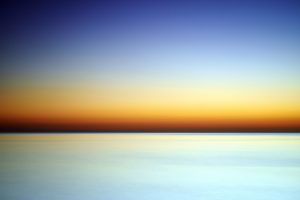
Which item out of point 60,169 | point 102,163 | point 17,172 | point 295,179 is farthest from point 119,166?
point 295,179

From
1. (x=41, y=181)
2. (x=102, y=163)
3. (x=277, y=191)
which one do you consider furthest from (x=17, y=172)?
(x=277, y=191)

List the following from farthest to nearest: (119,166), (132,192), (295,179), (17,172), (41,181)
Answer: (119,166), (17,172), (295,179), (41,181), (132,192)

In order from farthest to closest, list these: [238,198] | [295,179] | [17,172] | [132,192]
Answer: [17,172] < [295,179] < [132,192] < [238,198]

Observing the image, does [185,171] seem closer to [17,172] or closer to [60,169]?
[60,169]

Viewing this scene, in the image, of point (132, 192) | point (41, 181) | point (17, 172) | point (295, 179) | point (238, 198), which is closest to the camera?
point (238, 198)

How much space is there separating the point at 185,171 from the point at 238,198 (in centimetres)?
369

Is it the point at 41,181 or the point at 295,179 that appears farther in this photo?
the point at 295,179

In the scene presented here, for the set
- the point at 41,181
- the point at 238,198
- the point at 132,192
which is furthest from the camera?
the point at 41,181

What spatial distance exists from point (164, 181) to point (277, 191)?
8.49ft

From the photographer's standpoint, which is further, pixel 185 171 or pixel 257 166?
pixel 257 166

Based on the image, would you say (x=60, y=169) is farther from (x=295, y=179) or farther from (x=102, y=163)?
(x=295, y=179)

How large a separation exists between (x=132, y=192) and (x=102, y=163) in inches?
183

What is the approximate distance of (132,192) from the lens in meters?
7.13

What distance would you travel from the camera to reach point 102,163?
11.6 metres
